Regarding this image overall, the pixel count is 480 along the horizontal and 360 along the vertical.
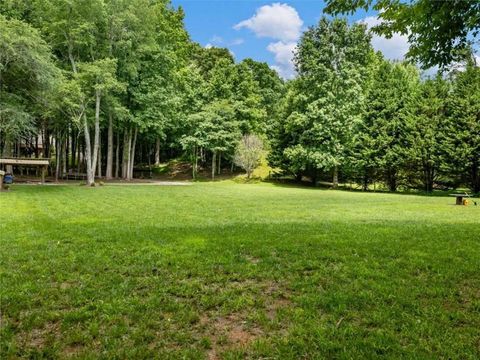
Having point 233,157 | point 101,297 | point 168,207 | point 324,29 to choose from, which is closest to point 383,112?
point 324,29

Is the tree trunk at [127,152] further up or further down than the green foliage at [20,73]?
further down

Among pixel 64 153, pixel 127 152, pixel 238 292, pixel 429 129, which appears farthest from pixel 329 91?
pixel 238 292

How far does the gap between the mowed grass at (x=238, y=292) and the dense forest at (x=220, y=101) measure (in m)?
16.1

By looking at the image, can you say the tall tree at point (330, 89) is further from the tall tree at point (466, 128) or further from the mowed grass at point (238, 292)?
the mowed grass at point (238, 292)

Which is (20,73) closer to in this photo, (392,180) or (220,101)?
(220,101)

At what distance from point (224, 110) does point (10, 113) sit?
20.5 metres

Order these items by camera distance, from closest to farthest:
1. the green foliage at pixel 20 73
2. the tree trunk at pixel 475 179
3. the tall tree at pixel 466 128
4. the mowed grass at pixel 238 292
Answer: the mowed grass at pixel 238 292 < the green foliage at pixel 20 73 < the tall tree at pixel 466 128 < the tree trunk at pixel 475 179

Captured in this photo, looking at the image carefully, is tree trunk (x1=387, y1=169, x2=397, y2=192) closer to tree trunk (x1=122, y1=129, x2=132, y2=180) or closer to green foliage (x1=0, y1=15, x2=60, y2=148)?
tree trunk (x1=122, y1=129, x2=132, y2=180)

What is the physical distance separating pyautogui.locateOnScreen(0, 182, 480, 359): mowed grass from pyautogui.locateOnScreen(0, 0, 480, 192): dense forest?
1614 cm

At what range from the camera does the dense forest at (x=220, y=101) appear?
2264 cm

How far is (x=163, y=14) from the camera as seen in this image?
1267 inches

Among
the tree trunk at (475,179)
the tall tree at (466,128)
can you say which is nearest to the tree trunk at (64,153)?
the tall tree at (466,128)

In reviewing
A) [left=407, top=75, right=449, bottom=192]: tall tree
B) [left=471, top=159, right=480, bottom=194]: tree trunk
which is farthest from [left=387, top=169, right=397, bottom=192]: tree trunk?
[left=471, top=159, right=480, bottom=194]: tree trunk

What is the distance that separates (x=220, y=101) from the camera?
38.1m
